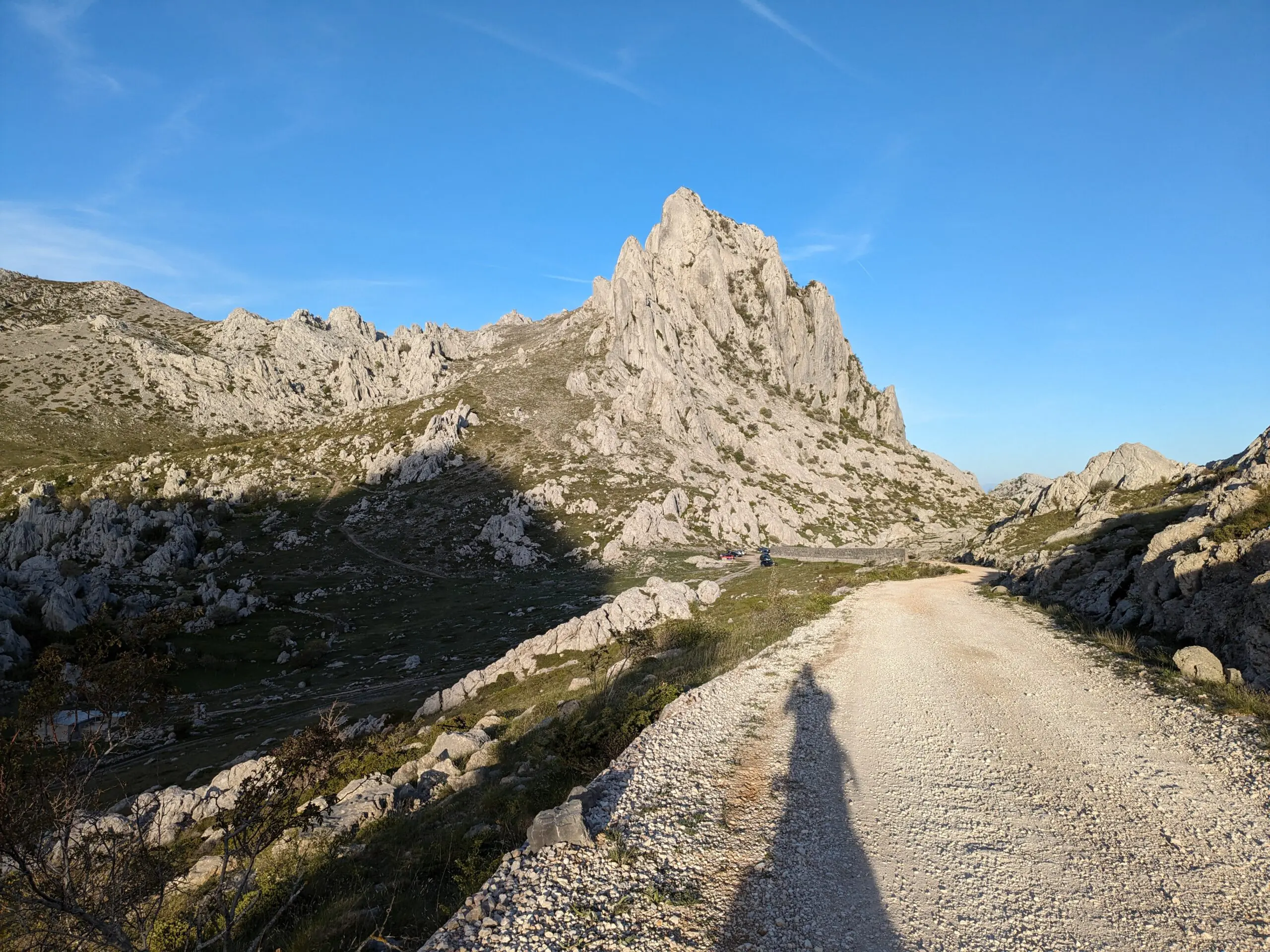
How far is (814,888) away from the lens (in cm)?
896

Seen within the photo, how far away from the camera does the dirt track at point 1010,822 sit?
805 cm

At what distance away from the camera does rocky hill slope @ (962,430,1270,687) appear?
1719 cm

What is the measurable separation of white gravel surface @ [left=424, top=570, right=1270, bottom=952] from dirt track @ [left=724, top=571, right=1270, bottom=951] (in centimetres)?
4

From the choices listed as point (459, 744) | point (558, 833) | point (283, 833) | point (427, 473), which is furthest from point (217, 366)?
point (558, 833)

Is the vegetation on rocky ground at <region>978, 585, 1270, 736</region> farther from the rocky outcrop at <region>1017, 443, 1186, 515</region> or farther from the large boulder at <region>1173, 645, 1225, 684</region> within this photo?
the rocky outcrop at <region>1017, 443, 1186, 515</region>

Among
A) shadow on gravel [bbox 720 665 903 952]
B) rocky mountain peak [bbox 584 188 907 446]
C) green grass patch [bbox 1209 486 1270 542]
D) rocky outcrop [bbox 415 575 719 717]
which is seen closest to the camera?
shadow on gravel [bbox 720 665 903 952]

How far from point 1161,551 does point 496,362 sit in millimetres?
152633

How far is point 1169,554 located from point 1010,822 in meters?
18.7

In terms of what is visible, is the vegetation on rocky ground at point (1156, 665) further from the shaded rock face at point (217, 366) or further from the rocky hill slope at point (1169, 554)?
the shaded rock face at point (217, 366)

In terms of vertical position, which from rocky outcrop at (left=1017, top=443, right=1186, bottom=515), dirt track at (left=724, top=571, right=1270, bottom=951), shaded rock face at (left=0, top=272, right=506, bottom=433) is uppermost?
shaded rock face at (left=0, top=272, right=506, bottom=433)

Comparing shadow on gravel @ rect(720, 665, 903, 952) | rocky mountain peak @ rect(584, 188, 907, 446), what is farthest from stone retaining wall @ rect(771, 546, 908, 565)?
rocky mountain peak @ rect(584, 188, 907, 446)

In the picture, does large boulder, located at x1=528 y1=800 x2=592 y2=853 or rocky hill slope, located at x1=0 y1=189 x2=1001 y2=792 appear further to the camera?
rocky hill slope, located at x1=0 y1=189 x2=1001 y2=792

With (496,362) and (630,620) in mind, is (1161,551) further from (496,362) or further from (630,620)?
(496,362)

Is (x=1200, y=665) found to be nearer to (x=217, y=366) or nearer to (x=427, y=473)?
(x=427, y=473)
